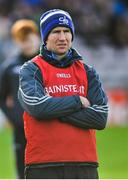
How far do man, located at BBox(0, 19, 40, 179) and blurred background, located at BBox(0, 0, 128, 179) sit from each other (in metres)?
7.22

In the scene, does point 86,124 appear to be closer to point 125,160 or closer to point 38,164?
point 38,164

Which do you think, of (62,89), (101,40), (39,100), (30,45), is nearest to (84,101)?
(62,89)

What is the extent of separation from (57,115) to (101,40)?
18656mm

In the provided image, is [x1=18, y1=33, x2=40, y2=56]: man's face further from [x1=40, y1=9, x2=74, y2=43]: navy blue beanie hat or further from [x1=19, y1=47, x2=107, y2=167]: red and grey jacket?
[x1=19, y1=47, x2=107, y2=167]: red and grey jacket

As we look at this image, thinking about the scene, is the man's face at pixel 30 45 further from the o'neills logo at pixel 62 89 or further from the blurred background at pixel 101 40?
the blurred background at pixel 101 40

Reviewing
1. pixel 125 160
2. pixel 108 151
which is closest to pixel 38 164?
pixel 125 160

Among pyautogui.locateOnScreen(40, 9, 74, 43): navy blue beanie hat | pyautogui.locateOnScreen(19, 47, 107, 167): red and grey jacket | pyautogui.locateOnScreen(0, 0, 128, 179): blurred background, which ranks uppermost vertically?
Answer: pyautogui.locateOnScreen(0, 0, 128, 179): blurred background

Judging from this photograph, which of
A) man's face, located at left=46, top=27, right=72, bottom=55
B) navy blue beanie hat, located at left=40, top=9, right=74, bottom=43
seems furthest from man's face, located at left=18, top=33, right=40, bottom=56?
man's face, located at left=46, top=27, right=72, bottom=55

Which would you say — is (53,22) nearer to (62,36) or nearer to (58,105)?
(62,36)

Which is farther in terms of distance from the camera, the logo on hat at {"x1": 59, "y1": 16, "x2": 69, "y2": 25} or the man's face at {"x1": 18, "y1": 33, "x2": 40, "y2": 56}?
the man's face at {"x1": 18, "y1": 33, "x2": 40, "y2": 56}

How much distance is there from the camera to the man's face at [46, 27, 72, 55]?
746 cm

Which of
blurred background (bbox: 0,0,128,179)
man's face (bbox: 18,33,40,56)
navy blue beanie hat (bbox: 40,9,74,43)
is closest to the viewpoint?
navy blue beanie hat (bbox: 40,9,74,43)

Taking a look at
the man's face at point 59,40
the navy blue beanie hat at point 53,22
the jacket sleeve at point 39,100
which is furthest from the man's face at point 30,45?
the jacket sleeve at point 39,100

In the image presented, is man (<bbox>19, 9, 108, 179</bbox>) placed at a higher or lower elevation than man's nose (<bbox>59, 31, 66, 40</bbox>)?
lower
